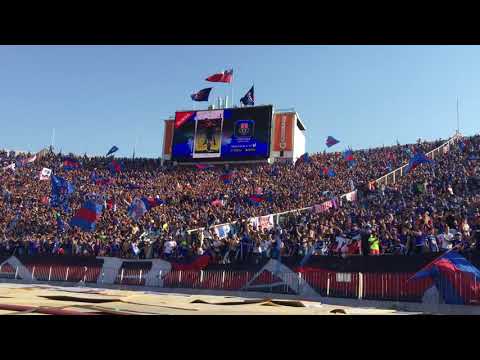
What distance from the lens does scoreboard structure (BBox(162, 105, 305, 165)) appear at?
53594 millimetres

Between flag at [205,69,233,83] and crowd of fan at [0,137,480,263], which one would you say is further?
flag at [205,69,233,83]

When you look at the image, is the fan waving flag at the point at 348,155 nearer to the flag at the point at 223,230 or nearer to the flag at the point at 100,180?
the flag at the point at 223,230

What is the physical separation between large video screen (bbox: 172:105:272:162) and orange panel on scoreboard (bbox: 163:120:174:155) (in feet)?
15.7

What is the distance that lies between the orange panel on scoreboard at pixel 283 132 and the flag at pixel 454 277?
40.7m

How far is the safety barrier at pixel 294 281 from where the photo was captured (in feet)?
52.9

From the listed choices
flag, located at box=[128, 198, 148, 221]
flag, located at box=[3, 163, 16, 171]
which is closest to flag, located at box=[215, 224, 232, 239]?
flag, located at box=[128, 198, 148, 221]

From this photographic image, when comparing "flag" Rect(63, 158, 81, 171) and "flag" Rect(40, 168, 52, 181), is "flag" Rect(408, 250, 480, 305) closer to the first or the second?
"flag" Rect(40, 168, 52, 181)

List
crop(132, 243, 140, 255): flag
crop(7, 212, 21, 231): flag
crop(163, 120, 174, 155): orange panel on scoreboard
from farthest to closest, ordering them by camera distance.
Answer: crop(163, 120, 174, 155): orange panel on scoreboard, crop(7, 212, 21, 231): flag, crop(132, 243, 140, 255): flag

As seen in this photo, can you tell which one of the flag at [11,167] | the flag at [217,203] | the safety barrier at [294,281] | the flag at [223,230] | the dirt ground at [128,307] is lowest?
the dirt ground at [128,307]

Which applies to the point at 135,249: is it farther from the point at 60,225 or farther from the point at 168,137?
the point at 168,137

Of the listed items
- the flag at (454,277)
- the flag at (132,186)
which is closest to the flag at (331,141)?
the flag at (132,186)
